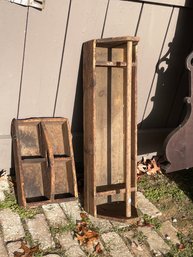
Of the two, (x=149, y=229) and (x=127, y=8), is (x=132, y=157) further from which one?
(x=127, y=8)

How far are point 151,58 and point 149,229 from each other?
5.16 feet

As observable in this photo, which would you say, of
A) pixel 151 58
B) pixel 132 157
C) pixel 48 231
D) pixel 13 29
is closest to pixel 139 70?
pixel 151 58

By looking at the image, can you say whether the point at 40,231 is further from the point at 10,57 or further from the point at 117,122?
the point at 10,57

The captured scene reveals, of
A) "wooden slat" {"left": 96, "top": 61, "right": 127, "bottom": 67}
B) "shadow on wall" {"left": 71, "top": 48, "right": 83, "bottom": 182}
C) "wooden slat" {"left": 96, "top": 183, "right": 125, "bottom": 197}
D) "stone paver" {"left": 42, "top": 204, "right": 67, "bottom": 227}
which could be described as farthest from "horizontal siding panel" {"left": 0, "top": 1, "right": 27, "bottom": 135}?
"wooden slat" {"left": 96, "top": 183, "right": 125, "bottom": 197}

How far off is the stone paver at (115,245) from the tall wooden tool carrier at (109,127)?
198 millimetres

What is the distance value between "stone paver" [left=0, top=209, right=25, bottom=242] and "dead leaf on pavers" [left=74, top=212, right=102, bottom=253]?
1.42 feet

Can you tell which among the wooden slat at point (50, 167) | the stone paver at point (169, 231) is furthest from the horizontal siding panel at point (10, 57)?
the stone paver at point (169, 231)

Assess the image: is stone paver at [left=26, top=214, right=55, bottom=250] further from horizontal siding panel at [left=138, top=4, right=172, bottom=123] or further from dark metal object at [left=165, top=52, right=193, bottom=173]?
horizontal siding panel at [left=138, top=4, right=172, bottom=123]

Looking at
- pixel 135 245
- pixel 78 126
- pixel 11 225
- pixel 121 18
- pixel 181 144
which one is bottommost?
pixel 135 245

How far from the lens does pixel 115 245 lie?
9.01 ft

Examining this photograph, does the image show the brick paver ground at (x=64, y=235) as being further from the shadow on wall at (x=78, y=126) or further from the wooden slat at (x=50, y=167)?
the shadow on wall at (x=78, y=126)

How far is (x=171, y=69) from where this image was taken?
141 inches

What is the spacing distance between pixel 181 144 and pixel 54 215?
125cm

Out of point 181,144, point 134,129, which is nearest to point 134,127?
point 134,129
